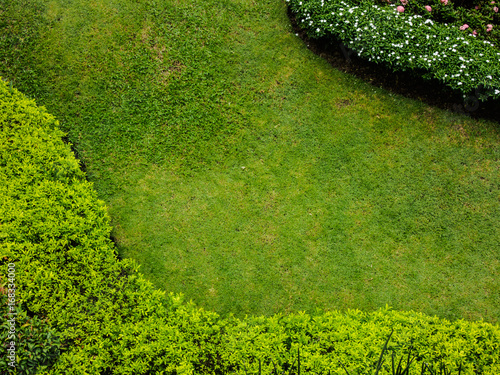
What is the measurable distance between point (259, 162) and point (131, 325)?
12.8 ft

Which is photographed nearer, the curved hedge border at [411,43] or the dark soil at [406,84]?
the curved hedge border at [411,43]

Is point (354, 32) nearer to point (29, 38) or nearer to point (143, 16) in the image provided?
point (143, 16)

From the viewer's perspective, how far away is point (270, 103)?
8086mm

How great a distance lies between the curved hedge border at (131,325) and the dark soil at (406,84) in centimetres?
475

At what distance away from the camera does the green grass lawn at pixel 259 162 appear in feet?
22.8

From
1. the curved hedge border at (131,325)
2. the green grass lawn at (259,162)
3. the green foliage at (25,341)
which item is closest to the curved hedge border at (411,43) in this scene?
the green grass lawn at (259,162)

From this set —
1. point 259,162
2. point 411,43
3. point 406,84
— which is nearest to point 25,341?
→ point 259,162

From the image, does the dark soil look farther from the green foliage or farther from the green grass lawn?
the green foliage

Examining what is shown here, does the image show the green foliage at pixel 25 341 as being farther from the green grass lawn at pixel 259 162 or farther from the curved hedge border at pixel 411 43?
the curved hedge border at pixel 411 43

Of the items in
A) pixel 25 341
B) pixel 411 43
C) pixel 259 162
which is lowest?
pixel 25 341

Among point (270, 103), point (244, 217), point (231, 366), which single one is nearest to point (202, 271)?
point (244, 217)

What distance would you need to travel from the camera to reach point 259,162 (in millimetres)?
7652

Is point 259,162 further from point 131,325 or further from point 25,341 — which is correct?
point 25,341

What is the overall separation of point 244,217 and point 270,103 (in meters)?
2.60
